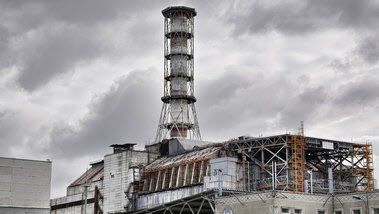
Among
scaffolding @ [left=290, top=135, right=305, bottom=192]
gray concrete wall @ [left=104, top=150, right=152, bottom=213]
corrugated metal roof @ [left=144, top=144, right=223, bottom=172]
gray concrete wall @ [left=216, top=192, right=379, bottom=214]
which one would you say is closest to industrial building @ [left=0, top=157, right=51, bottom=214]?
gray concrete wall @ [left=104, top=150, right=152, bottom=213]

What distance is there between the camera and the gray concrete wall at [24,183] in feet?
298

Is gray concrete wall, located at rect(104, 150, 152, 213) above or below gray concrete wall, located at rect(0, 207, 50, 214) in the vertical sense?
above

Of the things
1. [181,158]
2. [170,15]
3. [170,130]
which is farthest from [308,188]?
[170,15]

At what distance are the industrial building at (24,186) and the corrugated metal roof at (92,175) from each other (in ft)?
54.2

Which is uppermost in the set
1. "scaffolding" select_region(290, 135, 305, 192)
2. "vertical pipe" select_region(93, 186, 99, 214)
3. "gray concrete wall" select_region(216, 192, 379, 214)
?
"scaffolding" select_region(290, 135, 305, 192)

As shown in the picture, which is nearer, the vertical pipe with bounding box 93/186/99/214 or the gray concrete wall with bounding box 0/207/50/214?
the gray concrete wall with bounding box 0/207/50/214

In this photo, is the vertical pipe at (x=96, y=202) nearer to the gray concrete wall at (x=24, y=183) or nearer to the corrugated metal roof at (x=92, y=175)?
the corrugated metal roof at (x=92, y=175)

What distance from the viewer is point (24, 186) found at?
91750 millimetres

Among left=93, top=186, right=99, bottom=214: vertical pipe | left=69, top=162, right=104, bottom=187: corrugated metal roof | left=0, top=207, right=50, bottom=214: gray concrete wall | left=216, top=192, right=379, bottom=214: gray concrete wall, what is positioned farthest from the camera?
left=69, top=162, right=104, bottom=187: corrugated metal roof

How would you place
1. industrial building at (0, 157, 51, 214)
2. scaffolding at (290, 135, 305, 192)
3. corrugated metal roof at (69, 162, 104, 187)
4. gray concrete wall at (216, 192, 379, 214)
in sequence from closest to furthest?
gray concrete wall at (216, 192, 379, 214), scaffolding at (290, 135, 305, 192), industrial building at (0, 157, 51, 214), corrugated metal roof at (69, 162, 104, 187)

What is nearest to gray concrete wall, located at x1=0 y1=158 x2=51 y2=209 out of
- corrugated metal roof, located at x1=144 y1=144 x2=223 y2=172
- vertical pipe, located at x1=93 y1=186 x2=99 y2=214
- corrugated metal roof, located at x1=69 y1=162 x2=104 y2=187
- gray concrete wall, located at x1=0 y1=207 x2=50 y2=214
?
gray concrete wall, located at x1=0 y1=207 x2=50 y2=214

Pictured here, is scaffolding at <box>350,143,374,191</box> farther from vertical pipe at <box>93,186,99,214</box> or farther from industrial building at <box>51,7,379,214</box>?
vertical pipe at <box>93,186,99,214</box>

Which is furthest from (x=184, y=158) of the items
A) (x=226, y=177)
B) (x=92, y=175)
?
(x=92, y=175)

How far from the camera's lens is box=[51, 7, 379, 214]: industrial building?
68938 mm
